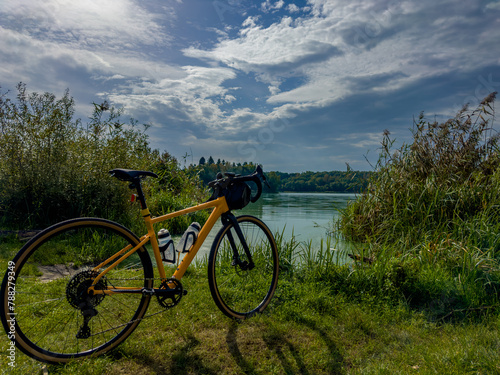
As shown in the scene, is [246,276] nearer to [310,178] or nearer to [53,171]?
[53,171]

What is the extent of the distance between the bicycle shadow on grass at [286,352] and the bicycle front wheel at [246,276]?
24 centimetres

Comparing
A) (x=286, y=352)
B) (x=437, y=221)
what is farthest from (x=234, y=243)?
(x=437, y=221)

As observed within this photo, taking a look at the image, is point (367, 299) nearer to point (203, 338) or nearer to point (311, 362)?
point (311, 362)

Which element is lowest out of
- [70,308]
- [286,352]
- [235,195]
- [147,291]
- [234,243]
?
[286,352]

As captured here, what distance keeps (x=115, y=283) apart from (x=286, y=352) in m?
1.29

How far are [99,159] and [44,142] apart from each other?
106 centimetres

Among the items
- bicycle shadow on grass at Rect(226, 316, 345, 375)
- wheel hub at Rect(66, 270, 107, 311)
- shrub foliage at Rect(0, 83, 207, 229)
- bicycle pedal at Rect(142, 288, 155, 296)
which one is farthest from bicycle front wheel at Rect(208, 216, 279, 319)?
shrub foliage at Rect(0, 83, 207, 229)

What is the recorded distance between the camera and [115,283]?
227cm

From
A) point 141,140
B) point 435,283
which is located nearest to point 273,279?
point 435,283

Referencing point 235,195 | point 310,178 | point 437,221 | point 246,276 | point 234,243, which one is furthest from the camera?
point 310,178

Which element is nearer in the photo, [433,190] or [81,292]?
[81,292]

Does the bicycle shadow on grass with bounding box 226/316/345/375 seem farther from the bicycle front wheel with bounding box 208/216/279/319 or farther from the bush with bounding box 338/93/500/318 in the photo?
the bush with bounding box 338/93/500/318

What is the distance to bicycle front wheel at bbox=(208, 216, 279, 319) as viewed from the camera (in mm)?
2639

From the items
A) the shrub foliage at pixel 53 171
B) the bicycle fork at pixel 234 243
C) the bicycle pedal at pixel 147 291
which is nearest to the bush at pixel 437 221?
the bicycle fork at pixel 234 243
